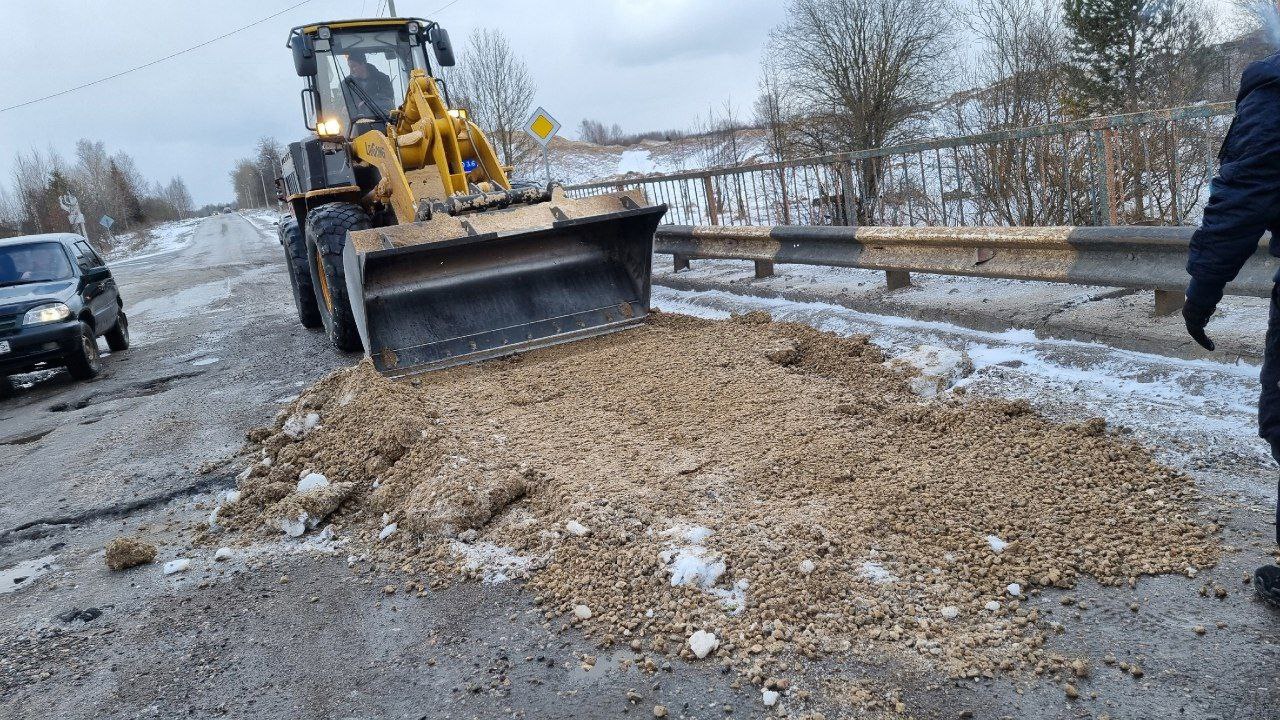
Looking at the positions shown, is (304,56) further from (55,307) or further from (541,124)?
(541,124)

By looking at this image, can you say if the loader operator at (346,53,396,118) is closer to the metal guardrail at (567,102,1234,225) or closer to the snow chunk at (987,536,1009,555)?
the metal guardrail at (567,102,1234,225)

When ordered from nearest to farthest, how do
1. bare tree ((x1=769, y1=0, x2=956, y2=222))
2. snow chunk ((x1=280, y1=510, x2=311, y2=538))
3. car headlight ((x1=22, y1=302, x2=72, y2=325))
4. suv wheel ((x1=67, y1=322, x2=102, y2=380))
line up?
snow chunk ((x1=280, y1=510, x2=311, y2=538)) < car headlight ((x1=22, y1=302, x2=72, y2=325)) < suv wheel ((x1=67, y1=322, x2=102, y2=380)) < bare tree ((x1=769, y1=0, x2=956, y2=222))

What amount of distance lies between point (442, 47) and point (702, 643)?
7387 mm

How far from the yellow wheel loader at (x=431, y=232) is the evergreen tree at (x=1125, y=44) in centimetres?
2305

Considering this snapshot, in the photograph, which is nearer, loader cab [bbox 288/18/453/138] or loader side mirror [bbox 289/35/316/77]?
loader side mirror [bbox 289/35/316/77]

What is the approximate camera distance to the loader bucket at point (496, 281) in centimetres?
630

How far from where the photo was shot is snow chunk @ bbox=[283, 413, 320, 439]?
5.16m

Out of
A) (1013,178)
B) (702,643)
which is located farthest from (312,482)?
(1013,178)

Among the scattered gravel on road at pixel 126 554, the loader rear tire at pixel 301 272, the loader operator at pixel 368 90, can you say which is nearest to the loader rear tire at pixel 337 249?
the loader rear tire at pixel 301 272

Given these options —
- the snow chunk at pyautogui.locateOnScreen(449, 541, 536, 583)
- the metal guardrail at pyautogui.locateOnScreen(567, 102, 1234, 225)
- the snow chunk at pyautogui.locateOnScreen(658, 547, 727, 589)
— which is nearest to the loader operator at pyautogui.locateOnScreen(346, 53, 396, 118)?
the metal guardrail at pyautogui.locateOnScreen(567, 102, 1234, 225)

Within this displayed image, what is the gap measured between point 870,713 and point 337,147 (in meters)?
7.56

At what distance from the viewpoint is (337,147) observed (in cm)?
829

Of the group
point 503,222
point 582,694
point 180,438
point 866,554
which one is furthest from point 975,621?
point 180,438

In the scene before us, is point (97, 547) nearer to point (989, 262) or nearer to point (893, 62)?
point (989, 262)
